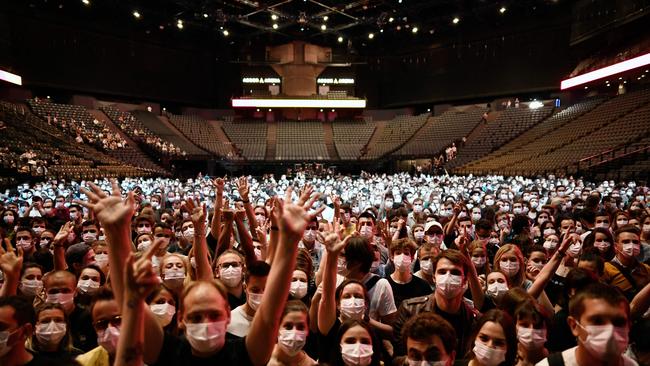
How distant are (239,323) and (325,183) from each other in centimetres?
1880

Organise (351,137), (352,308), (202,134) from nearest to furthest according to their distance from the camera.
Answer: (352,308) → (202,134) → (351,137)

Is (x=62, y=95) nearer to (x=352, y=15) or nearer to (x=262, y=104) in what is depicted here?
(x=262, y=104)

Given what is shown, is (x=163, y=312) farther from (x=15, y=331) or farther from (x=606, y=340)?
(x=606, y=340)

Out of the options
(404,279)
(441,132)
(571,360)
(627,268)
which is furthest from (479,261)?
(441,132)

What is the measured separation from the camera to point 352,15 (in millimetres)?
39094

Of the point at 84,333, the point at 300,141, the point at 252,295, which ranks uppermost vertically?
the point at 300,141

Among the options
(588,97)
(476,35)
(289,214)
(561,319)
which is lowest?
(561,319)

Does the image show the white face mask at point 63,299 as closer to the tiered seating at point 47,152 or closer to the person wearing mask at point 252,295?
the person wearing mask at point 252,295

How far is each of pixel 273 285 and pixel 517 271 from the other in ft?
9.73

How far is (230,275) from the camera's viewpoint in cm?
384

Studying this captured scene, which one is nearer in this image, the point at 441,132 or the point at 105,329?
the point at 105,329

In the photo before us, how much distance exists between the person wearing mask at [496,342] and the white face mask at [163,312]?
7.11 ft

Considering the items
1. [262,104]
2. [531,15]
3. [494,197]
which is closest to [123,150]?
[262,104]

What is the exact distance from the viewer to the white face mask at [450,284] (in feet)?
10.6
